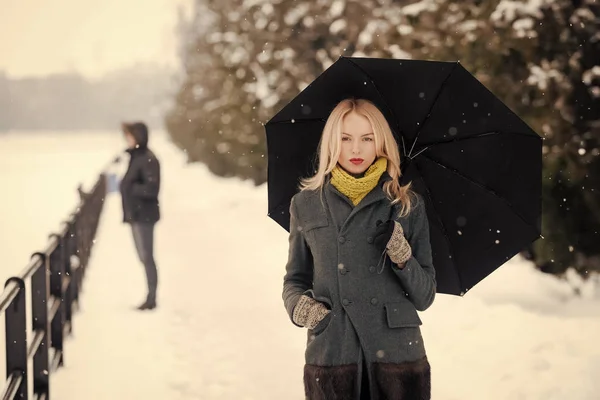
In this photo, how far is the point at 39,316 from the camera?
18.1ft

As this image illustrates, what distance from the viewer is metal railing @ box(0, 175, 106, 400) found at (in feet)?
14.1

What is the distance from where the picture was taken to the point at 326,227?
3.08 metres

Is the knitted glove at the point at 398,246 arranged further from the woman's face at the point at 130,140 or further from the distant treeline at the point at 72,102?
the distant treeline at the point at 72,102

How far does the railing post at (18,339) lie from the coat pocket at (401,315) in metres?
2.21

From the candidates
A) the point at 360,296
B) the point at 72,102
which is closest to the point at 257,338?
the point at 360,296

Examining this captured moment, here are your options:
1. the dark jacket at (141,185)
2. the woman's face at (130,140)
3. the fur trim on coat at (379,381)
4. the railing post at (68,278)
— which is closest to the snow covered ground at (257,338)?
the railing post at (68,278)

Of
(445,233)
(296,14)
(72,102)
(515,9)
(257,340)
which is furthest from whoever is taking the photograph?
(72,102)

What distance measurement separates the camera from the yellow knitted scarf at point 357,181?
302 cm

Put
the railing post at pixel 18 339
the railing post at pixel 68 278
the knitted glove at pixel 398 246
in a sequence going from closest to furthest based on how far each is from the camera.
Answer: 1. the knitted glove at pixel 398 246
2. the railing post at pixel 18 339
3. the railing post at pixel 68 278

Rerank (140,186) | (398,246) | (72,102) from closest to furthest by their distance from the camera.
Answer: (398,246) → (140,186) → (72,102)

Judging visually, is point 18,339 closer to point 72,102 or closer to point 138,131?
point 138,131

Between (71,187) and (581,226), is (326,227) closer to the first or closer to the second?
(581,226)

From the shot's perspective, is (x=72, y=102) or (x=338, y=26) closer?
(x=338, y=26)

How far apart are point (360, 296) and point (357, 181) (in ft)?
1.46
